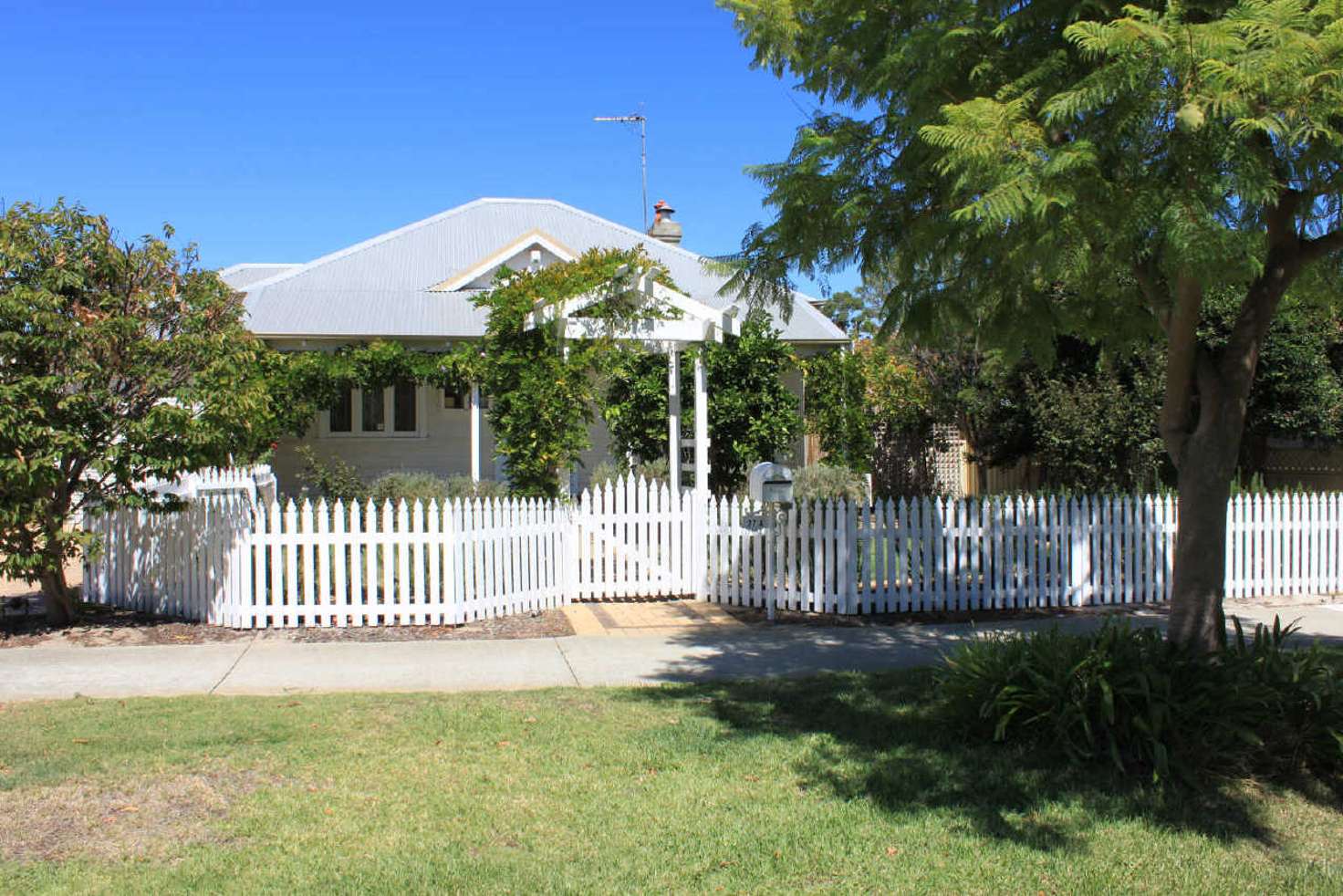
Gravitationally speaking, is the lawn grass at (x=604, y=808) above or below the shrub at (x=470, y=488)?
below

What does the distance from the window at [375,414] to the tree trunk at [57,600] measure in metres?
7.97

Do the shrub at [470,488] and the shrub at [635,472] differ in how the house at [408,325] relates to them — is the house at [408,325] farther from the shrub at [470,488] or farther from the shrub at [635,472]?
the shrub at [470,488]

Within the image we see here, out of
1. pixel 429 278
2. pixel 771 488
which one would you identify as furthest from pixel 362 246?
pixel 771 488

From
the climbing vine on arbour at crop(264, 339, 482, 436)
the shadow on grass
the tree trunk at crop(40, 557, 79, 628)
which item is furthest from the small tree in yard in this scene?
the climbing vine on arbour at crop(264, 339, 482, 436)

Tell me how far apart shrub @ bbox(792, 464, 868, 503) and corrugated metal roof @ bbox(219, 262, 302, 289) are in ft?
44.1

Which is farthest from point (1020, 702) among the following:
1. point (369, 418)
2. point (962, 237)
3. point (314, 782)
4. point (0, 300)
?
point (369, 418)

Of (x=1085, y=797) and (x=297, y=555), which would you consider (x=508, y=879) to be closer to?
(x=1085, y=797)

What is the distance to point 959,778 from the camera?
5309 mm

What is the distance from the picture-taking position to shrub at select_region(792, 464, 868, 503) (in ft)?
45.9

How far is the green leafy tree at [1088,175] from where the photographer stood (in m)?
4.32

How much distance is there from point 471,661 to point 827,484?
7149 mm

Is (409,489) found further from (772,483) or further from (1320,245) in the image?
(1320,245)

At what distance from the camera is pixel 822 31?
6.46 m

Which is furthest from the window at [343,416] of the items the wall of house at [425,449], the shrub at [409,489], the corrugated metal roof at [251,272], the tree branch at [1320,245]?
the tree branch at [1320,245]
